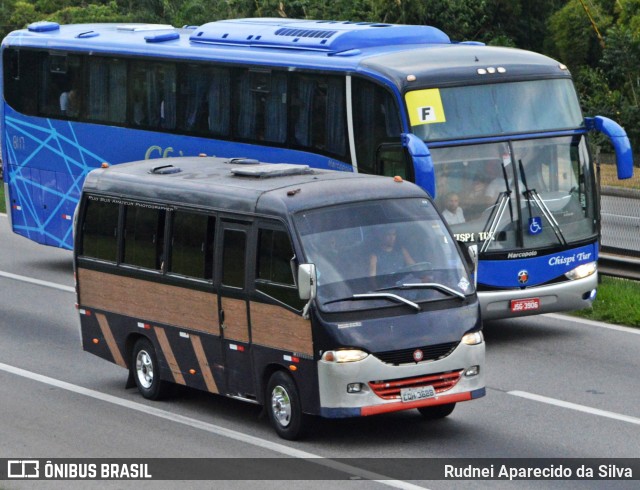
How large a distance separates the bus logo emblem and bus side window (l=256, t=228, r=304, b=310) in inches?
204

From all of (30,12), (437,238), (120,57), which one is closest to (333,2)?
(30,12)

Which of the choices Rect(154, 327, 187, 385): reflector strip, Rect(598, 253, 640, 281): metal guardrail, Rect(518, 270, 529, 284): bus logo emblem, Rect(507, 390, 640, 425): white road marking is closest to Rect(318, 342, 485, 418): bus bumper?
Rect(507, 390, 640, 425): white road marking

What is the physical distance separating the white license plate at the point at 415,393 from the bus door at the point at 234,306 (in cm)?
154

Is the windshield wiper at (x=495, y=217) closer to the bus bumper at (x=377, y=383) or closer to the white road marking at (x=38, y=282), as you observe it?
the bus bumper at (x=377, y=383)

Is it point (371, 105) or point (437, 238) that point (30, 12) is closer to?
point (371, 105)

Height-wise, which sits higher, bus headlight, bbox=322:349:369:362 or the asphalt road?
bus headlight, bbox=322:349:369:362

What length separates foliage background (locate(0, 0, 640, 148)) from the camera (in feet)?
148

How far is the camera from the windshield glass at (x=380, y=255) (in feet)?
40.5

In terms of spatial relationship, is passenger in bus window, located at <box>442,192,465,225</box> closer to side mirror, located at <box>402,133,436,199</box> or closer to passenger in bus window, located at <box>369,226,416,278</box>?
side mirror, located at <box>402,133,436,199</box>

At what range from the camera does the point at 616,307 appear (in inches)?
749

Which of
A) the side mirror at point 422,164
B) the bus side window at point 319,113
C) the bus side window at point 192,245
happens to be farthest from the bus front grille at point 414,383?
the bus side window at point 319,113

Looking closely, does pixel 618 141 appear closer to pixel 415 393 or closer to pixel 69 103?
pixel 415 393

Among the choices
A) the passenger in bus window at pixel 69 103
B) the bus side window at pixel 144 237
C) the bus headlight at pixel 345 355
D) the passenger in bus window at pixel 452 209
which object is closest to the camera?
the bus headlight at pixel 345 355

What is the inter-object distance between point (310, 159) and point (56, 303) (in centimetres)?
479
